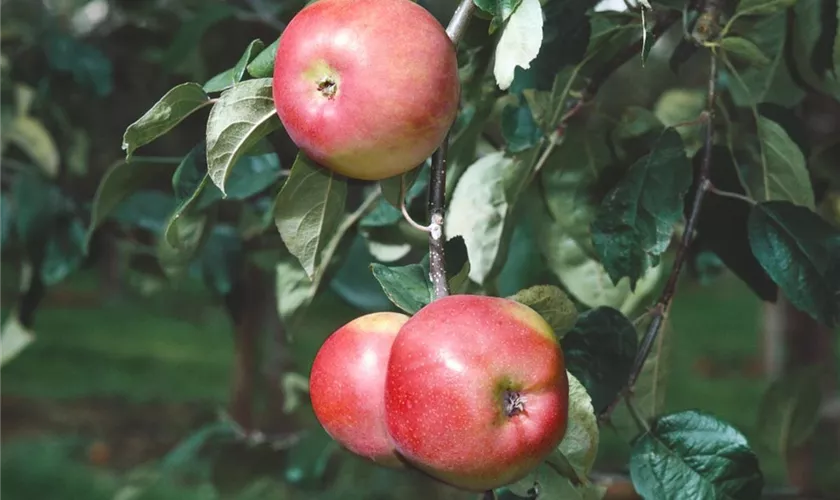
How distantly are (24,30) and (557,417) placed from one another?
1192mm

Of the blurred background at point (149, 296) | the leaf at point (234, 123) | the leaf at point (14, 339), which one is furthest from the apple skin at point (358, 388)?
the leaf at point (14, 339)

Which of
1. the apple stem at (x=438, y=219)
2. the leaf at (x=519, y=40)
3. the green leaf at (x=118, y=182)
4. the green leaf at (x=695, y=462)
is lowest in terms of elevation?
the green leaf at (x=118, y=182)

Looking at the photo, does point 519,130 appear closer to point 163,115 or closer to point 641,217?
point 641,217

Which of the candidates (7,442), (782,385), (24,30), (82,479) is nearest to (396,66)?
(782,385)

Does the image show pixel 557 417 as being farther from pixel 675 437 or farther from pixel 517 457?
pixel 675 437

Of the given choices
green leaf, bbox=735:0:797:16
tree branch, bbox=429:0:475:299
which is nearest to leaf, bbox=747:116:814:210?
green leaf, bbox=735:0:797:16

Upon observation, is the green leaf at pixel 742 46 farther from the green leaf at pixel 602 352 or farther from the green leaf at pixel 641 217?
the green leaf at pixel 602 352

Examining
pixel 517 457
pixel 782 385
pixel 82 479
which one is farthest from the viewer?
pixel 82 479

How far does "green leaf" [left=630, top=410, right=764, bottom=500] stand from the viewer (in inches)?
23.6

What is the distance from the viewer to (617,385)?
63 cm

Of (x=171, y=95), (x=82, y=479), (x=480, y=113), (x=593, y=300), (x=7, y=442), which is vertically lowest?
(x=7, y=442)

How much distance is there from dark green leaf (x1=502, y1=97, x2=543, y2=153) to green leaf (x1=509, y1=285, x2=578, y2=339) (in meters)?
0.21

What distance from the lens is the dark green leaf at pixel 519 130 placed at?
73cm

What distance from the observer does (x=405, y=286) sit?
0.51 metres
